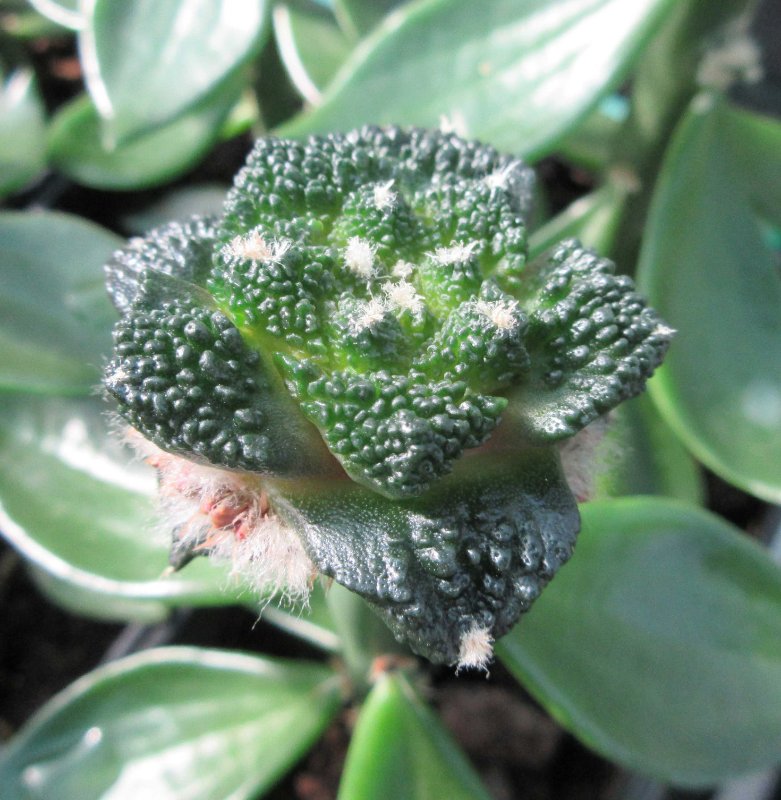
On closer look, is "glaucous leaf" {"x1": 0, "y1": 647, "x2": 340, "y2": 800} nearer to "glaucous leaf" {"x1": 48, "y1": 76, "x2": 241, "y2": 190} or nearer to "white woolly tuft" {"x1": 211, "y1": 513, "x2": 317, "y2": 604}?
"white woolly tuft" {"x1": 211, "y1": 513, "x2": 317, "y2": 604}

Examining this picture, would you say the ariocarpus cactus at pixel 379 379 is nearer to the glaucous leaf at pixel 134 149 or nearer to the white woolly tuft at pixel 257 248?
the white woolly tuft at pixel 257 248

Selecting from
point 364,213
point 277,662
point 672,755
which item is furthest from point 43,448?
point 672,755

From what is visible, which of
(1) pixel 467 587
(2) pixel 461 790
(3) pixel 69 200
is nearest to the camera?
(1) pixel 467 587

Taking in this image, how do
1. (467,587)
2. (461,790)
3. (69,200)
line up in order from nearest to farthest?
(467,587) → (461,790) → (69,200)

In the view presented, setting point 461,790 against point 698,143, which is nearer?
point 461,790

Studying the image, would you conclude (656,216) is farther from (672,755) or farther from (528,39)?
(672,755)

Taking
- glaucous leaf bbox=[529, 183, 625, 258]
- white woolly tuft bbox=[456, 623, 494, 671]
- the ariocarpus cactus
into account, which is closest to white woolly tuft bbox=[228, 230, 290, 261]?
the ariocarpus cactus

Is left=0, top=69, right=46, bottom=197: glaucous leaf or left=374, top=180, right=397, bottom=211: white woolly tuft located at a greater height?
left=374, top=180, right=397, bottom=211: white woolly tuft
